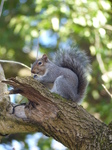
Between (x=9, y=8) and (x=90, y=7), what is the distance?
238 cm

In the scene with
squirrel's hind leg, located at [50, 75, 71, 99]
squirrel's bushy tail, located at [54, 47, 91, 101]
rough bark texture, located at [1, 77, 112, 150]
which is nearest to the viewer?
rough bark texture, located at [1, 77, 112, 150]

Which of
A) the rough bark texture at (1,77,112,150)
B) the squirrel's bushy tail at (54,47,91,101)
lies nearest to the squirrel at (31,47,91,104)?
the squirrel's bushy tail at (54,47,91,101)

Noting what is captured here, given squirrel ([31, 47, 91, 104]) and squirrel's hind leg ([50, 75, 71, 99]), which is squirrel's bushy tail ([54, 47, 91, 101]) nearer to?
squirrel ([31, 47, 91, 104])

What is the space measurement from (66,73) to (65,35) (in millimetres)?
1926

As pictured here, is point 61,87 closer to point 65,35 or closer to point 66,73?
point 66,73

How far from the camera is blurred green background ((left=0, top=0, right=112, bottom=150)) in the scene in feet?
16.4

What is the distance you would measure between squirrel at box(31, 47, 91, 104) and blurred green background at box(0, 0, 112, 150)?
267mm

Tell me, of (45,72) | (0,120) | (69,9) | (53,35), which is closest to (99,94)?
(53,35)

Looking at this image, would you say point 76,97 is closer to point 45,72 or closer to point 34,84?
point 45,72

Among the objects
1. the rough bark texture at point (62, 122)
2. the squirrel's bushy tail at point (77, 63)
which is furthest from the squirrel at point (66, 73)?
the rough bark texture at point (62, 122)

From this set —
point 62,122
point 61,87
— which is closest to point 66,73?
point 61,87

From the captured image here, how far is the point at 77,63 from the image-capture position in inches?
153

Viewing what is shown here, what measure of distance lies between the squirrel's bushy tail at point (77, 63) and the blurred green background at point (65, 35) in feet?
0.75

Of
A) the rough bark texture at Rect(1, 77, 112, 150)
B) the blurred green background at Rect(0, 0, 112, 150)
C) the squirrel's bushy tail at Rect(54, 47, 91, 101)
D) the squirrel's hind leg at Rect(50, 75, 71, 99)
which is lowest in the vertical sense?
the rough bark texture at Rect(1, 77, 112, 150)
